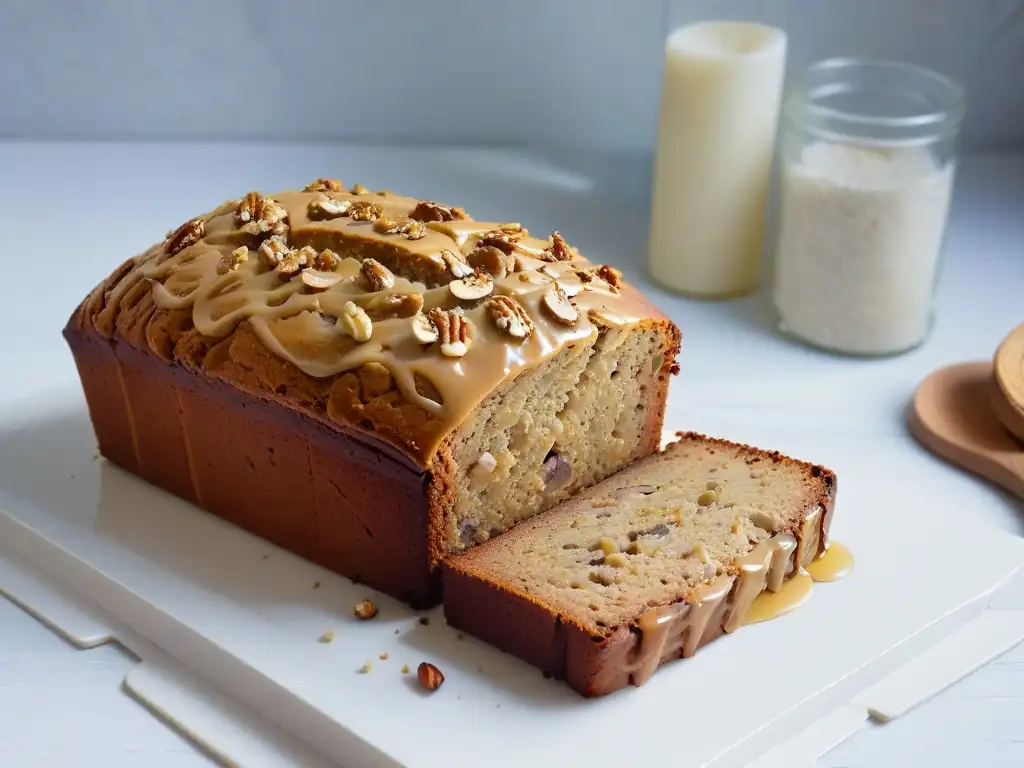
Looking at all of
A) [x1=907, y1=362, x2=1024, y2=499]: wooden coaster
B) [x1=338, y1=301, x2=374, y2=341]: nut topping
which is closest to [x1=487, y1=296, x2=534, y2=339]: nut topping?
[x1=338, y1=301, x2=374, y2=341]: nut topping

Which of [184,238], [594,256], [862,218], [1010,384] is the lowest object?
[594,256]

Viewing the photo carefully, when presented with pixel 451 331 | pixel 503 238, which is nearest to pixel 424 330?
pixel 451 331

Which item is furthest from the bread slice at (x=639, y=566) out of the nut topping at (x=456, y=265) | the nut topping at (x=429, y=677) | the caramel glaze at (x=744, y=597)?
the nut topping at (x=456, y=265)

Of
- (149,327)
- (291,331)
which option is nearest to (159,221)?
(149,327)

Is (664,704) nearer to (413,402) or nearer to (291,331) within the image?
(413,402)

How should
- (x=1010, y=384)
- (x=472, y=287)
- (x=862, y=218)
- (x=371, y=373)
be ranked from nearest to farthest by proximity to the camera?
(x=371, y=373) < (x=472, y=287) < (x=1010, y=384) < (x=862, y=218)

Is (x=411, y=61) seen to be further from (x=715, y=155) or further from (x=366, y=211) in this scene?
(x=366, y=211)

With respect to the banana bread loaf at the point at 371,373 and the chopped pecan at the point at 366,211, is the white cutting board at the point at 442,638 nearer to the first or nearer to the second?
the banana bread loaf at the point at 371,373

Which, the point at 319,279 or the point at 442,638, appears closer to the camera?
the point at 442,638
